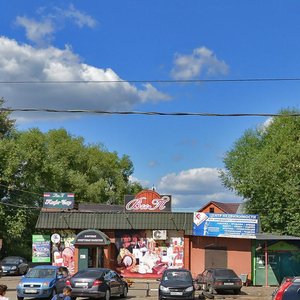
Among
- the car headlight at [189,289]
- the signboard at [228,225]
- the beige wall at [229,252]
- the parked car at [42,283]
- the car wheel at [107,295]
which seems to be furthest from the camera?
the beige wall at [229,252]

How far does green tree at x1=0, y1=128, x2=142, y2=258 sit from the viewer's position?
54875mm

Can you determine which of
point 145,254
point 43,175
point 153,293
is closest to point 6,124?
point 43,175

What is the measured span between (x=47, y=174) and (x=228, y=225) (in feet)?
95.3

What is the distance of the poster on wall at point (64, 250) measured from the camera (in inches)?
1633

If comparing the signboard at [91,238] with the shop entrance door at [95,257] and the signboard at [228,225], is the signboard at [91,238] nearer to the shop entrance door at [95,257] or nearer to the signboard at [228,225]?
the shop entrance door at [95,257]

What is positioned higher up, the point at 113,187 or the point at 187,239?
the point at 113,187

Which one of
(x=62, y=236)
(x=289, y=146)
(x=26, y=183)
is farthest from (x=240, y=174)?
(x=62, y=236)

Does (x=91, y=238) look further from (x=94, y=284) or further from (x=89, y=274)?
(x=94, y=284)

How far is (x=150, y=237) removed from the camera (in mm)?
41312

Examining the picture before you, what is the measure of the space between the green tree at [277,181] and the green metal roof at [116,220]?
43.3 ft

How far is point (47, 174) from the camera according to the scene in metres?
62.1

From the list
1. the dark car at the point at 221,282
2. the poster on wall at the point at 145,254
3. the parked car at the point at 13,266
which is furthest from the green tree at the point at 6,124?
the dark car at the point at 221,282

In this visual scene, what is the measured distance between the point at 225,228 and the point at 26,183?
2694 centimetres

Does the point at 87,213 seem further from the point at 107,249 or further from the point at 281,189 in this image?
the point at 281,189
